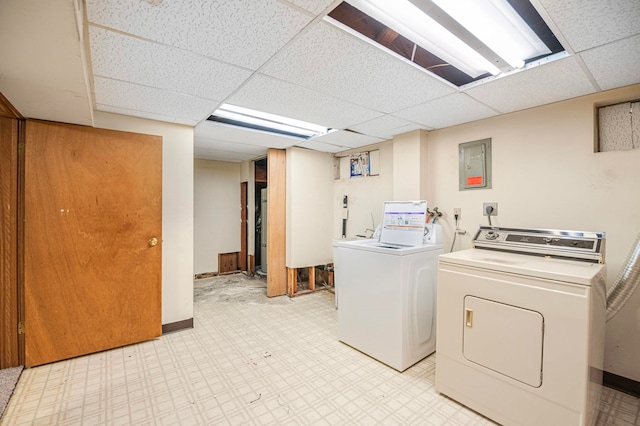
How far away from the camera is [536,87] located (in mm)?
1986

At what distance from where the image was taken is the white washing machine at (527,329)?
1396 millimetres

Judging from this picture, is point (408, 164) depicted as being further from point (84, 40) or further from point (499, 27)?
point (84, 40)

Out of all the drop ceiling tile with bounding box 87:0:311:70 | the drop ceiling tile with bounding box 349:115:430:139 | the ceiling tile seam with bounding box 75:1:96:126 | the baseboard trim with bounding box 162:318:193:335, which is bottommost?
the baseboard trim with bounding box 162:318:193:335

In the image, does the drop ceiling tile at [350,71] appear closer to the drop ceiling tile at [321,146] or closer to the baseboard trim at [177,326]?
the drop ceiling tile at [321,146]

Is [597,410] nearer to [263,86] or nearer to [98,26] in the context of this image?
[263,86]

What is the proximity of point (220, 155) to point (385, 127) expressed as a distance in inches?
122

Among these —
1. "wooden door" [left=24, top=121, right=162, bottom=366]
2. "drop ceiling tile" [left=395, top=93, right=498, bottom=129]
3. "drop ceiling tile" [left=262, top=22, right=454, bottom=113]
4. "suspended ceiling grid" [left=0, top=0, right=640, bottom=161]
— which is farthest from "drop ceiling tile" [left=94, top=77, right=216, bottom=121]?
"drop ceiling tile" [left=395, top=93, right=498, bottom=129]

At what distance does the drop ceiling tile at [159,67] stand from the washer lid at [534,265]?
2010 millimetres

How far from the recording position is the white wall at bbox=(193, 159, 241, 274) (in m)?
5.09

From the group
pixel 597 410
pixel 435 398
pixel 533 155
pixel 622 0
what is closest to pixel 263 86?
pixel 622 0

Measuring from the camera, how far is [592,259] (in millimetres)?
1674

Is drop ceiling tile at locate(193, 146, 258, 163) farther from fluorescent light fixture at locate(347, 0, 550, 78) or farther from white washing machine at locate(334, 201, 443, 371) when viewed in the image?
fluorescent light fixture at locate(347, 0, 550, 78)

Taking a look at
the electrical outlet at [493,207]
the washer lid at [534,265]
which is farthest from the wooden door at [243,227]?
the washer lid at [534,265]

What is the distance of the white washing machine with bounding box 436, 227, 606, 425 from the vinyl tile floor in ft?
0.88
